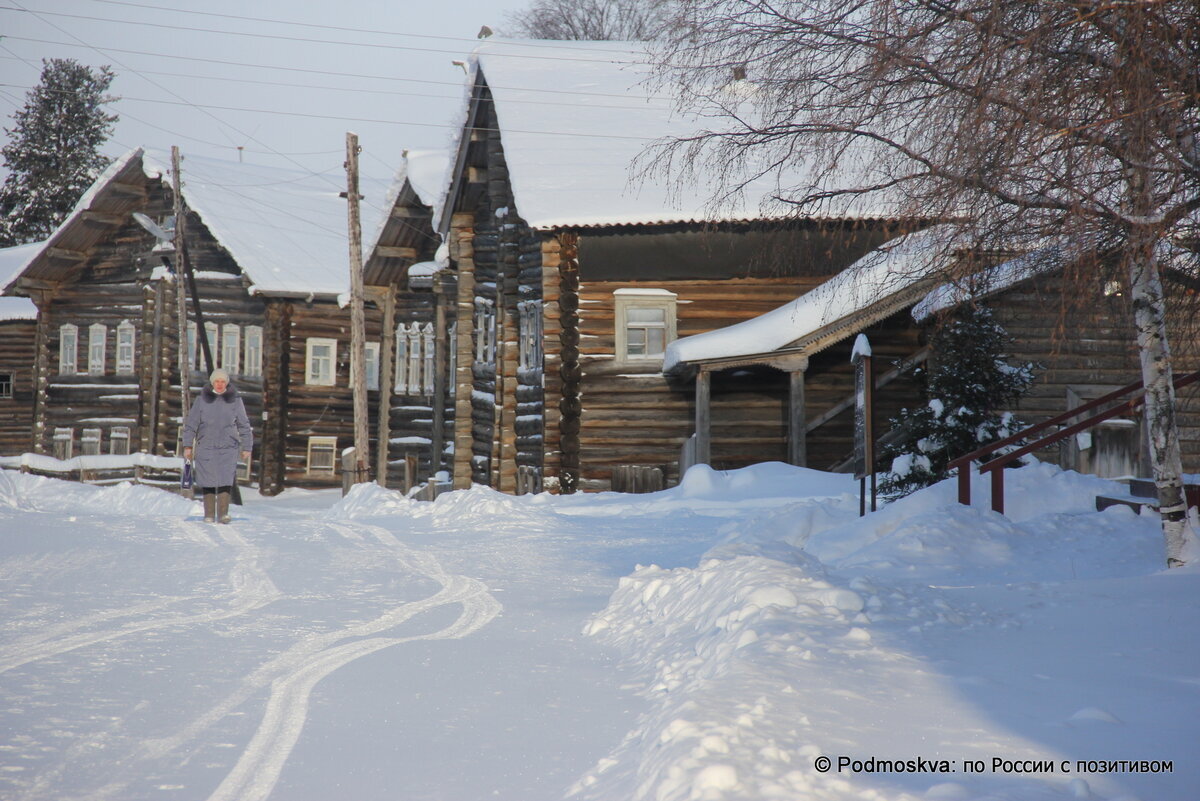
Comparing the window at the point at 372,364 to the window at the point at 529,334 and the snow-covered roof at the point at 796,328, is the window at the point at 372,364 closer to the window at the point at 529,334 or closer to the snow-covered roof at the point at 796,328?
the window at the point at 529,334

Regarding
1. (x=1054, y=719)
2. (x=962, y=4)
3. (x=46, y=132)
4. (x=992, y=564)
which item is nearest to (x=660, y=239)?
(x=992, y=564)

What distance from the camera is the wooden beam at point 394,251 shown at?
1172 inches

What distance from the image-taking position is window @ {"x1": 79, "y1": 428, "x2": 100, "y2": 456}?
34219mm

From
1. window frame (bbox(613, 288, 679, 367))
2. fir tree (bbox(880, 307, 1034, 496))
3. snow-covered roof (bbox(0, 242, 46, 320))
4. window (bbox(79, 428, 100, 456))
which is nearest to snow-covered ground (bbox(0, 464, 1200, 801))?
fir tree (bbox(880, 307, 1034, 496))

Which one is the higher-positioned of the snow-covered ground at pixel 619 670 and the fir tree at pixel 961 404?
the fir tree at pixel 961 404

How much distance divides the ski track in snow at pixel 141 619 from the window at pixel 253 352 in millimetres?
24275

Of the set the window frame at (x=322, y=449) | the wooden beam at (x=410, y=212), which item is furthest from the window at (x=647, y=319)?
the window frame at (x=322, y=449)

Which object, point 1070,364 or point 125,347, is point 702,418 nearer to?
point 1070,364

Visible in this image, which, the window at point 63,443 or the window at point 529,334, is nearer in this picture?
the window at point 529,334

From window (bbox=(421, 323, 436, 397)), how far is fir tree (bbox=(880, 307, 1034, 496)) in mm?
20299

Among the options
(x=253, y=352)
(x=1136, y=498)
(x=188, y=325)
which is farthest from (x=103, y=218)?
(x=1136, y=498)

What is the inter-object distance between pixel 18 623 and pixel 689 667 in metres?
4.41

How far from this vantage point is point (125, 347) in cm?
3428

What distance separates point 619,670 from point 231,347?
2946cm
